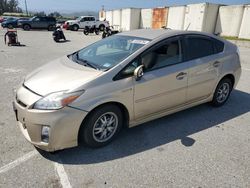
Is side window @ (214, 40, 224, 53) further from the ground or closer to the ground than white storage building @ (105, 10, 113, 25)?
further from the ground

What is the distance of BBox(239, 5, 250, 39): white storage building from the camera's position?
18047mm

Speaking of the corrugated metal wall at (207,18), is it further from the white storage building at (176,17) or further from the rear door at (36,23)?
the rear door at (36,23)

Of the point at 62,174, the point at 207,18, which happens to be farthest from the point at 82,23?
the point at 62,174

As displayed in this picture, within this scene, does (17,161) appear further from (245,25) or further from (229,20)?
(229,20)

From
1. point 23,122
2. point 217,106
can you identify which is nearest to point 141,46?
point 23,122

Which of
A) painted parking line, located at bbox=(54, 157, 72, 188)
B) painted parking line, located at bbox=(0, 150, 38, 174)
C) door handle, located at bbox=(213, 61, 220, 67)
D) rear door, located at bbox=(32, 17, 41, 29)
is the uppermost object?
door handle, located at bbox=(213, 61, 220, 67)

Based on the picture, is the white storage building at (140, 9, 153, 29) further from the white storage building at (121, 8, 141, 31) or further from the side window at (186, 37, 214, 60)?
the side window at (186, 37, 214, 60)

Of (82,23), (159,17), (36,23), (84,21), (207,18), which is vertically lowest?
(36,23)

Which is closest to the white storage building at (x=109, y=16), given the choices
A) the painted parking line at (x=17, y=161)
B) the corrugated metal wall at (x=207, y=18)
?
the corrugated metal wall at (x=207, y=18)

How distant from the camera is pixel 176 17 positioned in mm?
24562

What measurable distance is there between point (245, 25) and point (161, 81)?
18.1m

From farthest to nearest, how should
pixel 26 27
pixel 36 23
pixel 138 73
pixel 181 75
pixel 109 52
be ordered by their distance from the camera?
pixel 36 23 → pixel 26 27 → pixel 109 52 → pixel 181 75 → pixel 138 73

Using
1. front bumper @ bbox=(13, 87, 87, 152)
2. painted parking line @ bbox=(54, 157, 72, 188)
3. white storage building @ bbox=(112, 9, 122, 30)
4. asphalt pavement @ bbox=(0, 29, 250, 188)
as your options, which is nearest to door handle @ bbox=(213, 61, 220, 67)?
asphalt pavement @ bbox=(0, 29, 250, 188)

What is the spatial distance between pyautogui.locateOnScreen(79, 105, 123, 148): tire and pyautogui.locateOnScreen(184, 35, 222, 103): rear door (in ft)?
4.73
